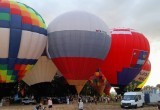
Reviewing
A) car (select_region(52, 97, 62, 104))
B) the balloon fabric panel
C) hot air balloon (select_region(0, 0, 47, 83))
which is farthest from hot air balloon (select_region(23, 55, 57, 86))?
hot air balloon (select_region(0, 0, 47, 83))

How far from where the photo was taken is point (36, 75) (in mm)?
35688

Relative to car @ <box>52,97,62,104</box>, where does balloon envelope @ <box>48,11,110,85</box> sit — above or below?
above

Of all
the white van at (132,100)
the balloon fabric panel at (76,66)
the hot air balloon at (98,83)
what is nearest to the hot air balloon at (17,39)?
the balloon fabric panel at (76,66)

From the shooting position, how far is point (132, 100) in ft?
101

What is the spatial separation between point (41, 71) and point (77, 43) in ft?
20.3

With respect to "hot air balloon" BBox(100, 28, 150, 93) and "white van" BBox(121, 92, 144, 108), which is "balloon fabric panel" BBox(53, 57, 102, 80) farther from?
"hot air balloon" BBox(100, 28, 150, 93)

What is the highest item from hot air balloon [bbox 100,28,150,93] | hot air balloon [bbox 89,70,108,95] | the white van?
hot air balloon [bbox 100,28,150,93]

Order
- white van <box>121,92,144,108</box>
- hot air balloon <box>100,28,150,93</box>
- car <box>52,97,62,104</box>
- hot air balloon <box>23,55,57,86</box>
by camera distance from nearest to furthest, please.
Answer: white van <box>121,92,144,108</box> < hot air balloon <box>23,55,57,86</box> < hot air balloon <box>100,28,150,93</box> < car <box>52,97,62,104</box>

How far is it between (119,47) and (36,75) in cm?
864

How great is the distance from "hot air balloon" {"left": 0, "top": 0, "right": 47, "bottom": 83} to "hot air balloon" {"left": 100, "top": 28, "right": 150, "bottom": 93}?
8679 millimetres

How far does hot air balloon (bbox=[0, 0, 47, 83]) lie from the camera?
29406 millimetres

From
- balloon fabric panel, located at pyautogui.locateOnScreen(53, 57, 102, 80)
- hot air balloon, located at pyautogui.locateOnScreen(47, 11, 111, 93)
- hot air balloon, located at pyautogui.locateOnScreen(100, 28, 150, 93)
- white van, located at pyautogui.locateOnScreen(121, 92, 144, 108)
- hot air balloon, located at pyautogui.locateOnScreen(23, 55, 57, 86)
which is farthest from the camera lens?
hot air balloon, located at pyautogui.locateOnScreen(100, 28, 150, 93)

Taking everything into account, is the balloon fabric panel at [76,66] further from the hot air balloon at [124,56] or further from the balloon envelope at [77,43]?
the hot air balloon at [124,56]

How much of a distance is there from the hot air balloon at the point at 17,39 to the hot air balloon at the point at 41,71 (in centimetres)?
373
